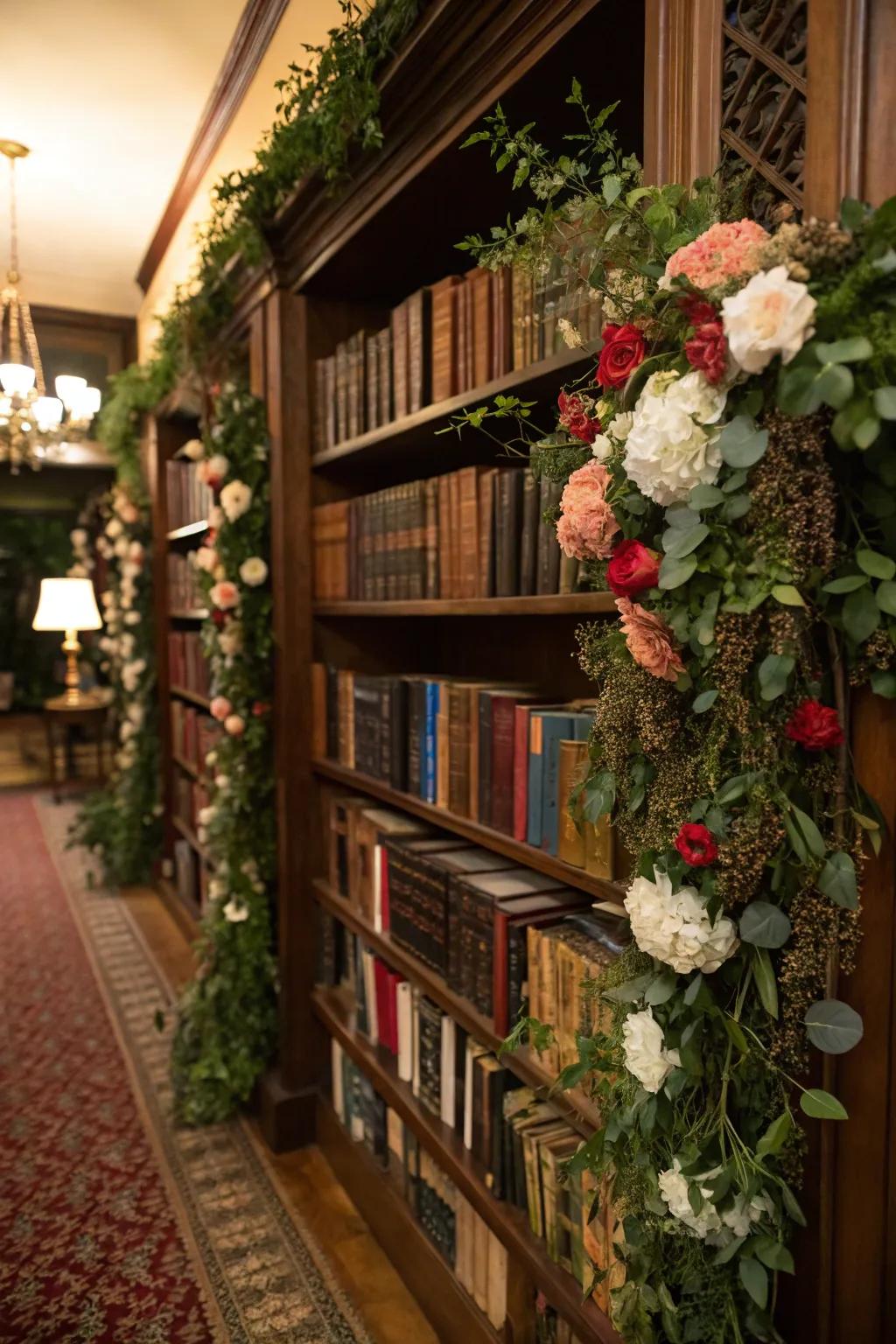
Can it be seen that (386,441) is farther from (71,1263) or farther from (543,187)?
(71,1263)

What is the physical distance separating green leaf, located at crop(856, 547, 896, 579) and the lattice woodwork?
1.20 feet

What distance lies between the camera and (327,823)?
2520 mm

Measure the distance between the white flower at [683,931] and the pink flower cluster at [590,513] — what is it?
37 centimetres

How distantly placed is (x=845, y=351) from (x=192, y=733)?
360 cm

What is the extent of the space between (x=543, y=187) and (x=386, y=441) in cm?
101

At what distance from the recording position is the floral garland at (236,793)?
2521mm

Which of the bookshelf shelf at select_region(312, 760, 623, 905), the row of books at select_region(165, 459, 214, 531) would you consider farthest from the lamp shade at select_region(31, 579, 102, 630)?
the bookshelf shelf at select_region(312, 760, 623, 905)

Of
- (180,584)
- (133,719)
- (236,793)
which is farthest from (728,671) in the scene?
(133,719)

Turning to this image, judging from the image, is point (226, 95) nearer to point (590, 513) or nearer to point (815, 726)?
point (590, 513)

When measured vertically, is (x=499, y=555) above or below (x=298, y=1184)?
above

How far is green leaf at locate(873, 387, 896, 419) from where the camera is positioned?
747 millimetres

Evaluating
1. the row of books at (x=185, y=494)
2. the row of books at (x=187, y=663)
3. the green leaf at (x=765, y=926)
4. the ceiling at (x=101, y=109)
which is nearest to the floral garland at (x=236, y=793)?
the row of books at (x=185, y=494)


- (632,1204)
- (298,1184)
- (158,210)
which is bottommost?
(298,1184)

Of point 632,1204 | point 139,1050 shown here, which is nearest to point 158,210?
point 139,1050
